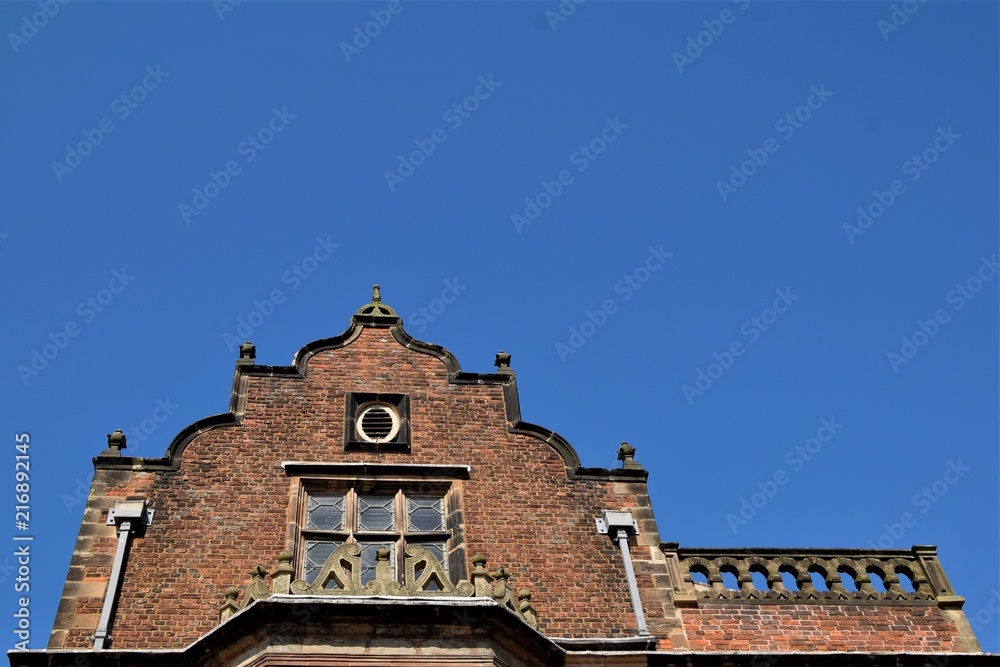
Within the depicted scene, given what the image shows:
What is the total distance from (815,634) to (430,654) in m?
5.39

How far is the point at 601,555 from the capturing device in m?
14.9

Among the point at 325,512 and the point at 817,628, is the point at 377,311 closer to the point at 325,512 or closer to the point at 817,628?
the point at 325,512

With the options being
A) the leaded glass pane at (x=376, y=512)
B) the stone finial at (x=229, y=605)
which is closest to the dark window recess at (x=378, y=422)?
the leaded glass pane at (x=376, y=512)

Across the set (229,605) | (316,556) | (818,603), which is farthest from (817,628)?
(229,605)

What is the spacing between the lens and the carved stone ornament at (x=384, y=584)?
40.2 feet

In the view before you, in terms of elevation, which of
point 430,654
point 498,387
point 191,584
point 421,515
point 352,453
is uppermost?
point 498,387

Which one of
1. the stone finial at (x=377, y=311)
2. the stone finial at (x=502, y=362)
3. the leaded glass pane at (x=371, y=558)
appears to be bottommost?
the leaded glass pane at (x=371, y=558)

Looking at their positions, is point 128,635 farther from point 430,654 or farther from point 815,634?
point 815,634

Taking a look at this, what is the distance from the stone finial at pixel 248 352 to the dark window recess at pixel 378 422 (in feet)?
5.97

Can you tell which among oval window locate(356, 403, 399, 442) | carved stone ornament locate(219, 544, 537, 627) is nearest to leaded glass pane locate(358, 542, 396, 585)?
carved stone ornament locate(219, 544, 537, 627)

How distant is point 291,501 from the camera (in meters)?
15.0

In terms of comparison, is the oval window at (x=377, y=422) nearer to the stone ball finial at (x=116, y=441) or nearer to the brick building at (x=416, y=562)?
the brick building at (x=416, y=562)

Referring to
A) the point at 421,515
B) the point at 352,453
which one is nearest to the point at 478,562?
the point at 421,515

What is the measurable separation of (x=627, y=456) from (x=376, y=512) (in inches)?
151
